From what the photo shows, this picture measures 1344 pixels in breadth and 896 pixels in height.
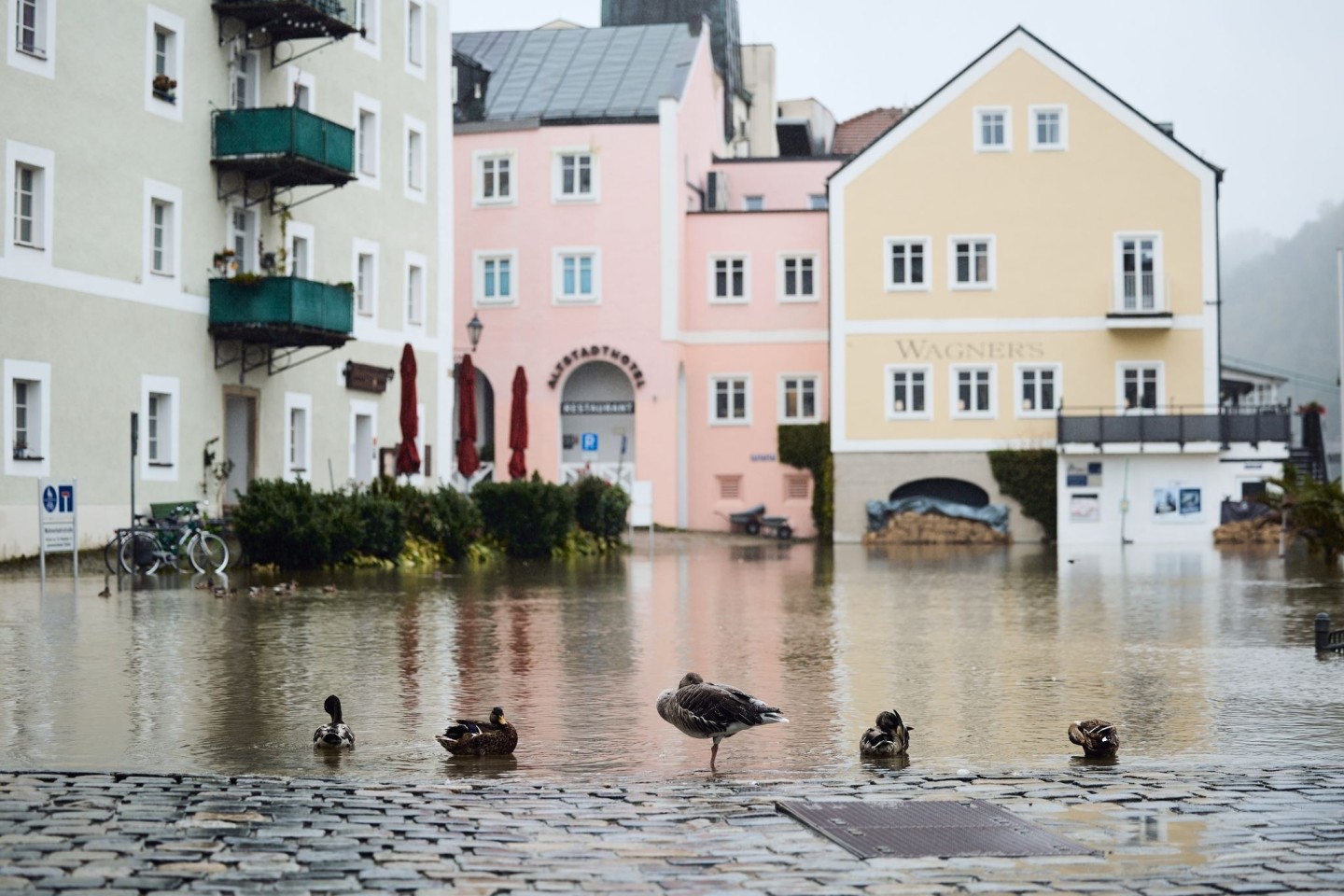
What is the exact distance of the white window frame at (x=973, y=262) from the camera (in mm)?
57281

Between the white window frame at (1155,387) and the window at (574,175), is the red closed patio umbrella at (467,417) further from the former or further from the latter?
the white window frame at (1155,387)

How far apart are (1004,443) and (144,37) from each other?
99.9ft

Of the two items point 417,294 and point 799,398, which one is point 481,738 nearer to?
point 417,294

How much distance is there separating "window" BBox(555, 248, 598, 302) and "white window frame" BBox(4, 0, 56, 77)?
98.4ft

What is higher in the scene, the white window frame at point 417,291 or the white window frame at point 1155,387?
the white window frame at point 417,291

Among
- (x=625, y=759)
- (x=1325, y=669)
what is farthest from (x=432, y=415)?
(x=625, y=759)

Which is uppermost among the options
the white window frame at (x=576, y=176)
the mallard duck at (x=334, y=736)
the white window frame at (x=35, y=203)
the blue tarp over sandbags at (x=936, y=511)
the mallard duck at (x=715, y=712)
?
the white window frame at (x=576, y=176)

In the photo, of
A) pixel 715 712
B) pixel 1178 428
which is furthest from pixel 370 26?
pixel 715 712

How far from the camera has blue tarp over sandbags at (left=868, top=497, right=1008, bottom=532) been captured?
5550cm

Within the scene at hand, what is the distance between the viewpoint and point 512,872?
6789mm

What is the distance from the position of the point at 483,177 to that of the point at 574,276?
14.6 ft

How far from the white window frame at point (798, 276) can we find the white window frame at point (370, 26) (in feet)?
67.5

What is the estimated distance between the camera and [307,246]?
4081 centimetres

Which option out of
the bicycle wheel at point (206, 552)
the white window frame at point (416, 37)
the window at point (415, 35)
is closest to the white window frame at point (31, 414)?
the bicycle wheel at point (206, 552)
